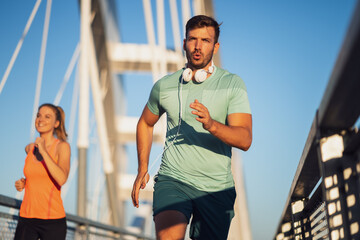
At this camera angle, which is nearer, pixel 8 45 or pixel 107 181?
pixel 8 45

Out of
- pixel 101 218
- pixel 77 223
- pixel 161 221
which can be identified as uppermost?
pixel 101 218

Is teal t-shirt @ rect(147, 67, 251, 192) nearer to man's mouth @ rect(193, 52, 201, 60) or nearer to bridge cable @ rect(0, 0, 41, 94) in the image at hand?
man's mouth @ rect(193, 52, 201, 60)

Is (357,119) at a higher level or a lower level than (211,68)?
lower

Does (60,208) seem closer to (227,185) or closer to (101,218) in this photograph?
(227,185)

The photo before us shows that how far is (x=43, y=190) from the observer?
3547mm

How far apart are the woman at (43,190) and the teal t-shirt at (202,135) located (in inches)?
44.3

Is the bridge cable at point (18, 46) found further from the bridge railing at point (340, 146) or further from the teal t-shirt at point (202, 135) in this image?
the bridge railing at point (340, 146)

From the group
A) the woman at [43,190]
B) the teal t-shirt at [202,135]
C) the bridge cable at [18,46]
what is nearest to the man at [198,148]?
the teal t-shirt at [202,135]

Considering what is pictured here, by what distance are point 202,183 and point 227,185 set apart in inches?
5.4

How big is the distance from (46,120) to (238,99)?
1.75m

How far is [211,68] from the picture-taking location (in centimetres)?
269

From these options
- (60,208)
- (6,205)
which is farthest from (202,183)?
(6,205)

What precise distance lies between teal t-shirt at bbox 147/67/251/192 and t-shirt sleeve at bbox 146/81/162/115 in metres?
0.08

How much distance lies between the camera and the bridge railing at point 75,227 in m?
3.87
